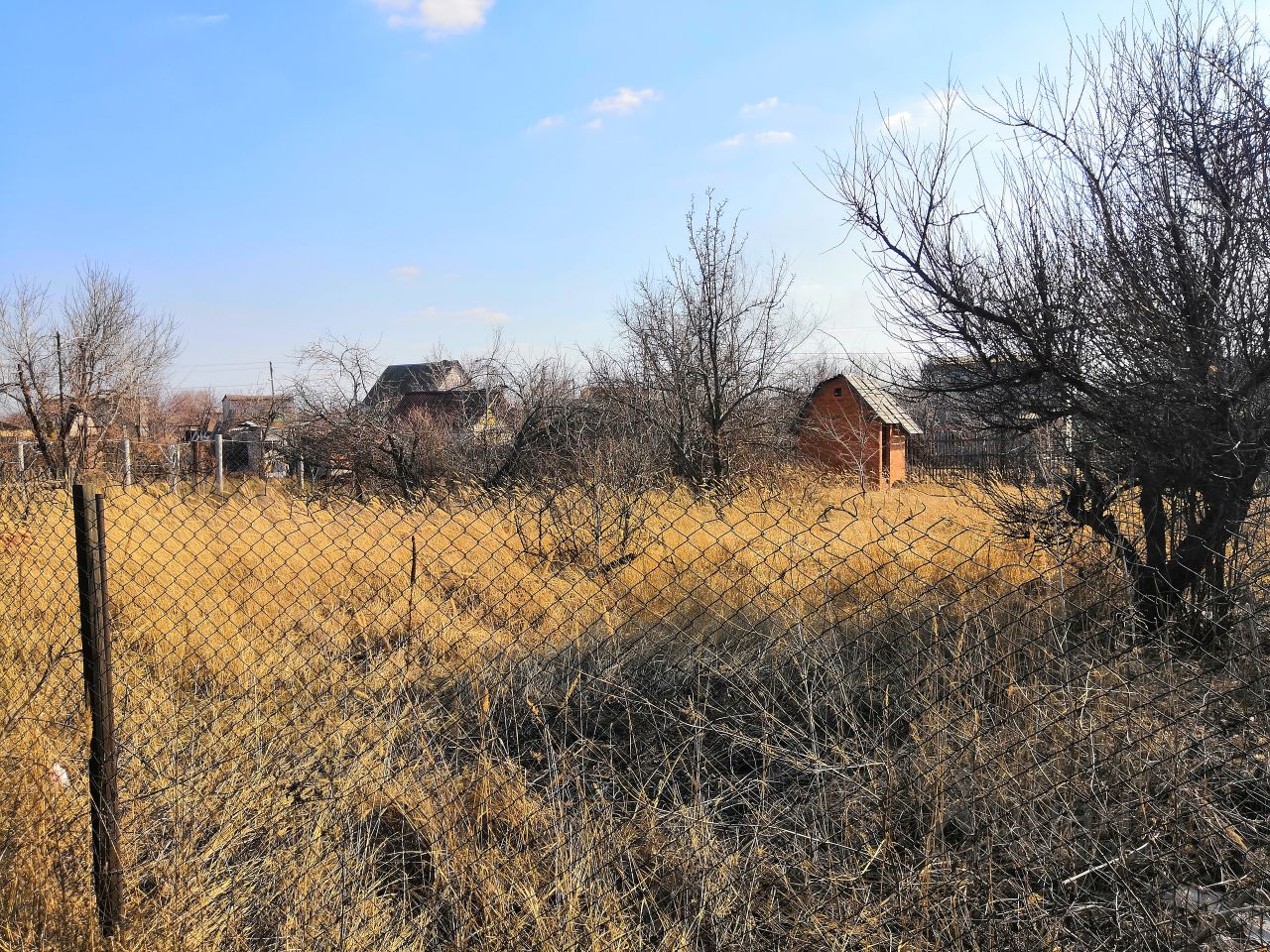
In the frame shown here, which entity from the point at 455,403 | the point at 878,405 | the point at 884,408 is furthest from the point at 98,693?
the point at 884,408

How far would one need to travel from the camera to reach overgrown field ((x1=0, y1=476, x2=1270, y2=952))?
221 centimetres

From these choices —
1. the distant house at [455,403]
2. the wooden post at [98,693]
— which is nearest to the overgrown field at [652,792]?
the wooden post at [98,693]

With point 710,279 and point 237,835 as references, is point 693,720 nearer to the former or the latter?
point 237,835

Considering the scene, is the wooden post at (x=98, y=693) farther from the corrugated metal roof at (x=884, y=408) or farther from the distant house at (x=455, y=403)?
the corrugated metal roof at (x=884, y=408)

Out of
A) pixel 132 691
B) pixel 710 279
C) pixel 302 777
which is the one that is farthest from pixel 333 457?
pixel 302 777

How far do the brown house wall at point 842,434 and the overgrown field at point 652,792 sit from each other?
10.9 metres

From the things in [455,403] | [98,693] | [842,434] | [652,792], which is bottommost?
[652,792]

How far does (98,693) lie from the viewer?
2260 millimetres

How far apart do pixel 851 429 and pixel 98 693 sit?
1403 centimetres

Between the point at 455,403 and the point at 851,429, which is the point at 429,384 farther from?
the point at 851,429

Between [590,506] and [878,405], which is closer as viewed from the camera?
[590,506]

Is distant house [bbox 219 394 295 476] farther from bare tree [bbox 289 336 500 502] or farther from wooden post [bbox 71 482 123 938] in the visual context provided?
wooden post [bbox 71 482 123 938]

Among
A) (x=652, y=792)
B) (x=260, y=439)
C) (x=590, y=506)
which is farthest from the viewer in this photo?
(x=260, y=439)

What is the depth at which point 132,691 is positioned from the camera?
152 inches
